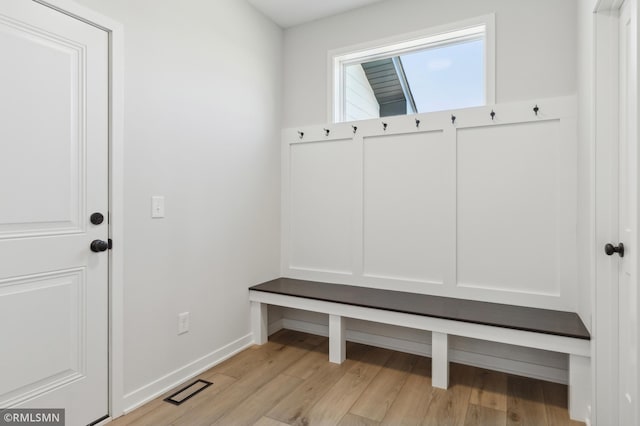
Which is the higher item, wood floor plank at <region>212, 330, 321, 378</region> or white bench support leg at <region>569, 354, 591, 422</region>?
white bench support leg at <region>569, 354, 591, 422</region>

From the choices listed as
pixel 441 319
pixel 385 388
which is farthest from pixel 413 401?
pixel 441 319

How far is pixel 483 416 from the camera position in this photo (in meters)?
1.90

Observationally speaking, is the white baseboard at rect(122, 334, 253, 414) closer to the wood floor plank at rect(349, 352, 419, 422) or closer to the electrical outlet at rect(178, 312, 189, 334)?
the electrical outlet at rect(178, 312, 189, 334)

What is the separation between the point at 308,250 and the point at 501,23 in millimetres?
2151

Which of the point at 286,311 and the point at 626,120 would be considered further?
the point at 286,311

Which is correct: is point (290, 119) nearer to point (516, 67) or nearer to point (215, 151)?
point (215, 151)

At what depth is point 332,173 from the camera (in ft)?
9.84

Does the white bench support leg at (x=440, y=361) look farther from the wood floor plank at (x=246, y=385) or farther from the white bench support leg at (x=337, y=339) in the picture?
the wood floor plank at (x=246, y=385)

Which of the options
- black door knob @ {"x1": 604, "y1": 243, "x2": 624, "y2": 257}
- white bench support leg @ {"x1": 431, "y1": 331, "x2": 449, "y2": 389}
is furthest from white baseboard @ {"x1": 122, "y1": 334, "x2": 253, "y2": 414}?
black door knob @ {"x1": 604, "y1": 243, "x2": 624, "y2": 257}

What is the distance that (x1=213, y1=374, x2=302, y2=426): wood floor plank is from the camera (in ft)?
6.10

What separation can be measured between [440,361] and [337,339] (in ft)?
2.27

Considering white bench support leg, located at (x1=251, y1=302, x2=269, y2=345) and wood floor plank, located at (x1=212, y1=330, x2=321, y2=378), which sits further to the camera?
white bench support leg, located at (x1=251, y1=302, x2=269, y2=345)

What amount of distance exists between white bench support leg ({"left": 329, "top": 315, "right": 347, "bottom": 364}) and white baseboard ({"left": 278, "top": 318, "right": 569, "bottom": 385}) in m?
0.38

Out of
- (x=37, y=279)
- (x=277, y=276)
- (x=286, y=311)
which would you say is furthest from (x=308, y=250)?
(x=37, y=279)
